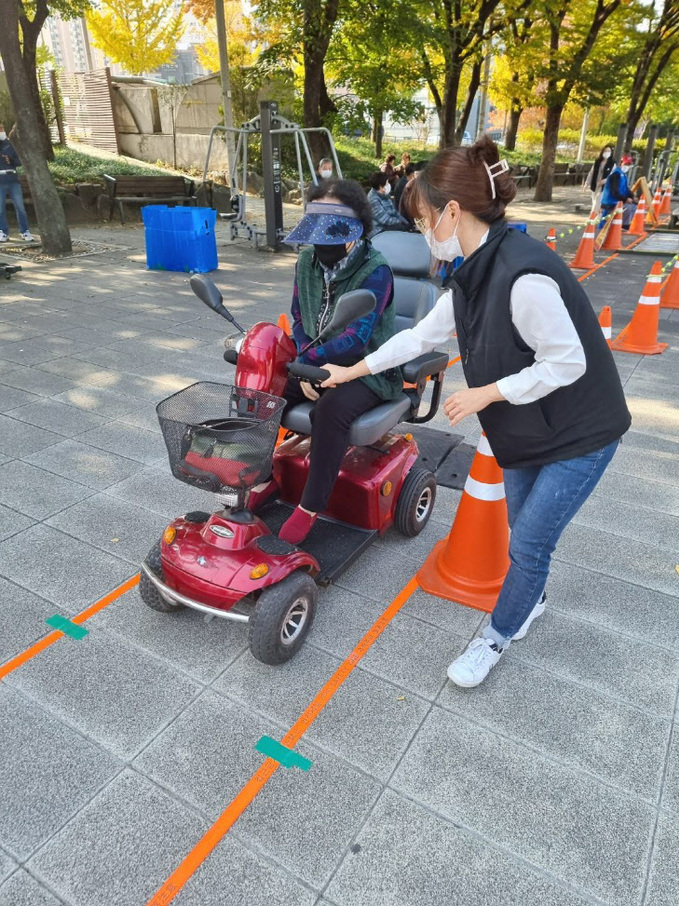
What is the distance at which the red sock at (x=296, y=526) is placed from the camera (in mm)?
2801

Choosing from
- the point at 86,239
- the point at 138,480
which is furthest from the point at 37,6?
the point at 138,480

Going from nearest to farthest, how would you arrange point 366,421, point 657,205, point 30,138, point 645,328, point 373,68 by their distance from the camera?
1. point 366,421
2. point 645,328
3. point 30,138
4. point 373,68
5. point 657,205

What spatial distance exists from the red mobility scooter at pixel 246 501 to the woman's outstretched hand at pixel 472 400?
0.44 meters

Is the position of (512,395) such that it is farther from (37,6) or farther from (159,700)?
(37,6)

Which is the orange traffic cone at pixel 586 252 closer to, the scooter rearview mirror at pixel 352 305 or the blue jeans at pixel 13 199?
the blue jeans at pixel 13 199

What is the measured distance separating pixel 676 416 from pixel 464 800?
13.1ft

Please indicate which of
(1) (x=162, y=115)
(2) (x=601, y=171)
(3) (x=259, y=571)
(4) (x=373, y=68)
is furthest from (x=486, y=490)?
(1) (x=162, y=115)

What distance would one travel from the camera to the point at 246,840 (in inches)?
73.9

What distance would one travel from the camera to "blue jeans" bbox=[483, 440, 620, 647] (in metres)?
2.05

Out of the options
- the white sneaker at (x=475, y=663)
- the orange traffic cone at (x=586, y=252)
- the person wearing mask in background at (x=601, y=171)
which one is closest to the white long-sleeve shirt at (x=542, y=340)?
the white sneaker at (x=475, y=663)

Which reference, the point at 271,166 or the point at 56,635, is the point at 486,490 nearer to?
the point at 56,635

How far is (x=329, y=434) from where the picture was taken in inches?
106

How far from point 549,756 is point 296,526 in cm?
131

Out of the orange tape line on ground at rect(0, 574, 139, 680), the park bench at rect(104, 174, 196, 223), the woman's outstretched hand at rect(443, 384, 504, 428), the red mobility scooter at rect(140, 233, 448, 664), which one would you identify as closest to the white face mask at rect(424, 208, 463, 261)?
the red mobility scooter at rect(140, 233, 448, 664)
